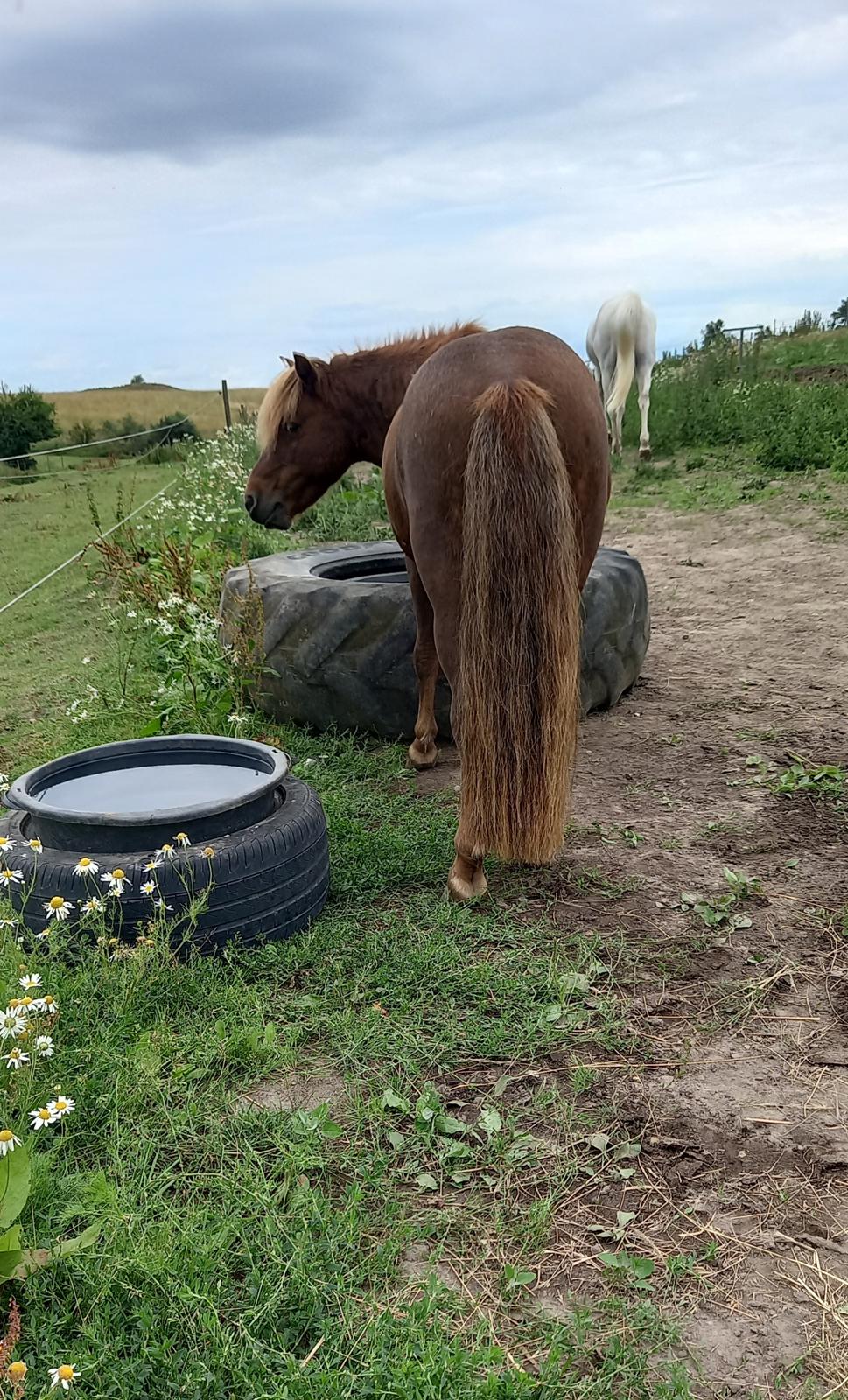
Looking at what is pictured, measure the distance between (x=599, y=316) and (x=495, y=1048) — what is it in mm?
11505

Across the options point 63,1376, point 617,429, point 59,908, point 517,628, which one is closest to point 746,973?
point 517,628

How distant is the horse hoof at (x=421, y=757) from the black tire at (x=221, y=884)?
1252 mm

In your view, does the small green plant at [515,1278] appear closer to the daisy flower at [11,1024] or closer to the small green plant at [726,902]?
the daisy flower at [11,1024]

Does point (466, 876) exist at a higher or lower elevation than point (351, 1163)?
higher

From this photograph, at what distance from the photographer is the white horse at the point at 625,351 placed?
1133 centimetres

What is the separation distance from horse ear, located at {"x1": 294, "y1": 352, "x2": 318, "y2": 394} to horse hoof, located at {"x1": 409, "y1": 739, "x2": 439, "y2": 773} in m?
1.77

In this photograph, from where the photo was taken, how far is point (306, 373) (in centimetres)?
451

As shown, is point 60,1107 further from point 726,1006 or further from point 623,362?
point 623,362

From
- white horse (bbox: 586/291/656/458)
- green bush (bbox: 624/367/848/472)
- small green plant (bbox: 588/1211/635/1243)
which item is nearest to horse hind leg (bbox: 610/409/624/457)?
white horse (bbox: 586/291/656/458)

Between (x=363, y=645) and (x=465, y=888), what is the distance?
1559 mm

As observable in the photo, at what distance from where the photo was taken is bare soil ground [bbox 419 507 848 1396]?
5.36 ft

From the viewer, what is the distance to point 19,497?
40.5 ft

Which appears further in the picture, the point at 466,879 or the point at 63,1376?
the point at 466,879

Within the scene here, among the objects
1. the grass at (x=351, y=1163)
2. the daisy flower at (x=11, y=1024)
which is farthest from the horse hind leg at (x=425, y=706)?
the daisy flower at (x=11, y=1024)
